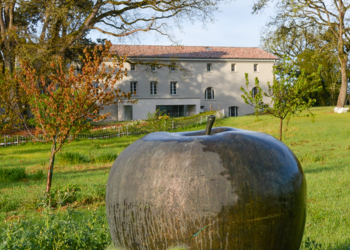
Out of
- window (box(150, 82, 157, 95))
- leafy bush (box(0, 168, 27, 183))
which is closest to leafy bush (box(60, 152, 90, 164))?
leafy bush (box(0, 168, 27, 183))

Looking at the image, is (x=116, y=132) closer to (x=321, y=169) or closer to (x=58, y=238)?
(x=321, y=169)

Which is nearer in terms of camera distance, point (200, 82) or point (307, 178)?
point (307, 178)

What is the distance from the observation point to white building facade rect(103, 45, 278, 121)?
1789 inches

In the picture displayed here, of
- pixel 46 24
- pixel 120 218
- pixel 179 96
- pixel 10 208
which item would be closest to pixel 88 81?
pixel 10 208

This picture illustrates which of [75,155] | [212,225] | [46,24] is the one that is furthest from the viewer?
[46,24]

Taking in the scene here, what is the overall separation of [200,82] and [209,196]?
45779mm

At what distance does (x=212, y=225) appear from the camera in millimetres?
2789

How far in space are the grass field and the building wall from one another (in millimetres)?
25077

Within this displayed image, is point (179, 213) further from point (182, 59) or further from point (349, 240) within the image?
point (182, 59)

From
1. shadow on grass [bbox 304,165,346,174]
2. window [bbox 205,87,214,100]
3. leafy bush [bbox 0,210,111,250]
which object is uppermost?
window [bbox 205,87,214,100]

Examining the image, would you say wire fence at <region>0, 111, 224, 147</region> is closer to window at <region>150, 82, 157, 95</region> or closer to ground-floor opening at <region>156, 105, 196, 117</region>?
ground-floor opening at <region>156, 105, 196, 117</region>

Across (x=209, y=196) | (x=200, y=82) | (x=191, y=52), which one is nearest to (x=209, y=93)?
(x=200, y=82)

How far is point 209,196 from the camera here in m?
2.82

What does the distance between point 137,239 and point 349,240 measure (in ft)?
10.5
